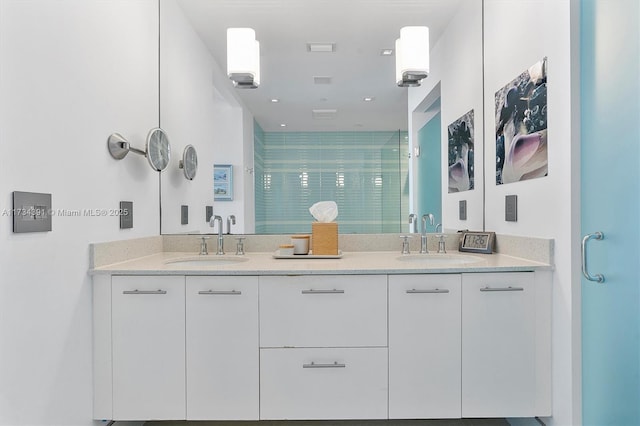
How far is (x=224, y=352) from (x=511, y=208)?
5.02 ft

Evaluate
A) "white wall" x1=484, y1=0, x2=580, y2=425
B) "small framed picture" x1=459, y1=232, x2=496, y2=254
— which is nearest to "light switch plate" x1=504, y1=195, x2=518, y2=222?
"white wall" x1=484, y1=0, x2=580, y2=425

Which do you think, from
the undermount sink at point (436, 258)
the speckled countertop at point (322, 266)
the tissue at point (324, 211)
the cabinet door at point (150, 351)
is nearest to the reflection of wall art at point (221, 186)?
the speckled countertop at point (322, 266)

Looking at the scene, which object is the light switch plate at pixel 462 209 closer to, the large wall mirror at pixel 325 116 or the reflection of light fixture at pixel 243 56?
the large wall mirror at pixel 325 116

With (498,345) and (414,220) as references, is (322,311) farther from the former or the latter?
(414,220)

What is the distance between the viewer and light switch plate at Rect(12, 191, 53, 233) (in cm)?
121

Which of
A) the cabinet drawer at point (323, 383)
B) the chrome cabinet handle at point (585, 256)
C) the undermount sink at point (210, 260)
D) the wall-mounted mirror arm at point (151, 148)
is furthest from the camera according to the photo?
the undermount sink at point (210, 260)

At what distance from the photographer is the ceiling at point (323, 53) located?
2.20 meters

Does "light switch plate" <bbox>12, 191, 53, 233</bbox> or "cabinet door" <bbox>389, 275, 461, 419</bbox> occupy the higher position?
"light switch plate" <bbox>12, 191, 53, 233</bbox>

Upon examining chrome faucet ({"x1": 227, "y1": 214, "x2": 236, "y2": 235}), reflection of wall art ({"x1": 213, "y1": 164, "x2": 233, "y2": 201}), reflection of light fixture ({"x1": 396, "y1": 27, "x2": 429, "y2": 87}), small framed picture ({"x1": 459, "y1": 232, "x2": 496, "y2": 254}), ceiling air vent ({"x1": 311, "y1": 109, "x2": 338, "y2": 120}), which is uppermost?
reflection of light fixture ({"x1": 396, "y1": 27, "x2": 429, "y2": 87})

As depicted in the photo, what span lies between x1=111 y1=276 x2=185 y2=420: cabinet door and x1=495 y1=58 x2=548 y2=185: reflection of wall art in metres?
1.64

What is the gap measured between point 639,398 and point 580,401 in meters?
0.32

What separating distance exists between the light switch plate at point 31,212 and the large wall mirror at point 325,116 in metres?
0.96

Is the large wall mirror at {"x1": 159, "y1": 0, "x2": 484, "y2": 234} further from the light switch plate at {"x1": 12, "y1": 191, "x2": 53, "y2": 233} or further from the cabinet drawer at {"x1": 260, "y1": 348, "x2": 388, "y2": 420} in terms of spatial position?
the light switch plate at {"x1": 12, "y1": 191, "x2": 53, "y2": 233}

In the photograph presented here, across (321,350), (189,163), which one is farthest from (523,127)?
(189,163)
